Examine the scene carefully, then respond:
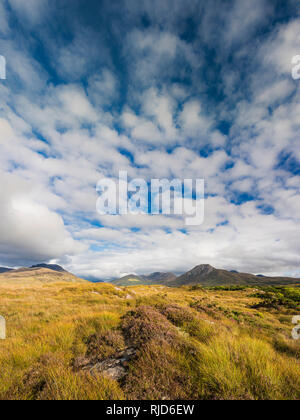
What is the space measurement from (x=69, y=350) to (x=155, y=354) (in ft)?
9.65

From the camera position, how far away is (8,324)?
333 inches

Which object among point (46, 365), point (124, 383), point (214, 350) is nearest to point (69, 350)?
point (46, 365)

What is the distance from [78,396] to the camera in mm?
3027

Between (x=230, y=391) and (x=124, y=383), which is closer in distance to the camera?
(x=230, y=391)

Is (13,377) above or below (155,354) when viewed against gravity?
below

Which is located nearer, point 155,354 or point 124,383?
point 124,383

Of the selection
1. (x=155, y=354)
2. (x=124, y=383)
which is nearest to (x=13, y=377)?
(x=124, y=383)

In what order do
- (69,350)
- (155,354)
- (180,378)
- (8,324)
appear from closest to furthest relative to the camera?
(180,378)
(155,354)
(69,350)
(8,324)

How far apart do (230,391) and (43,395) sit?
3.45m
